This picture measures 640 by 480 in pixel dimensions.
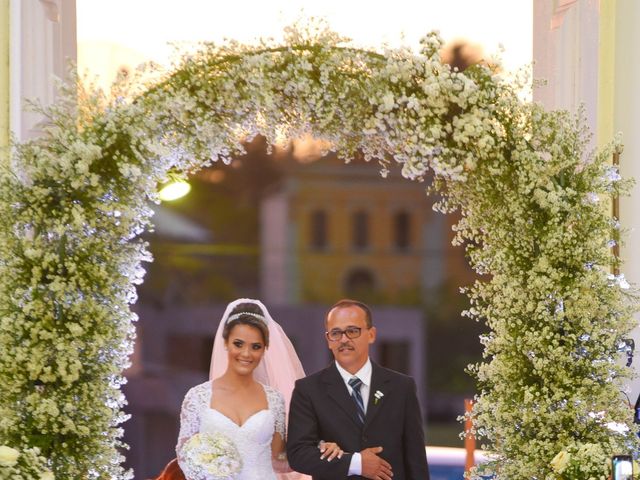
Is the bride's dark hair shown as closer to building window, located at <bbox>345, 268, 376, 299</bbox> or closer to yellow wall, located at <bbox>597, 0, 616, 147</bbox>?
yellow wall, located at <bbox>597, 0, 616, 147</bbox>

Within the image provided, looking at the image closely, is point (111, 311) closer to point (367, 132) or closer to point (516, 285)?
point (367, 132)

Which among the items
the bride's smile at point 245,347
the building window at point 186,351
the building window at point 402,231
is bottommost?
the building window at point 186,351

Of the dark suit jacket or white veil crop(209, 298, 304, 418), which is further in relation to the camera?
white veil crop(209, 298, 304, 418)

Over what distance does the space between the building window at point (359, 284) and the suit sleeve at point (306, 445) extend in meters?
32.5

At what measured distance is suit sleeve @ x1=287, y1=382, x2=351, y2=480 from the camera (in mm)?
6473

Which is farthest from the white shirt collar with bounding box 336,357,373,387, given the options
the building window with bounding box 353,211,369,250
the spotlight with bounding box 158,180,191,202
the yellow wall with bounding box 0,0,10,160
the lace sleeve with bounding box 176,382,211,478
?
the building window with bounding box 353,211,369,250

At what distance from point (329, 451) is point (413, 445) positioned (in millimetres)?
513

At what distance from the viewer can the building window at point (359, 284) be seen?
39469mm

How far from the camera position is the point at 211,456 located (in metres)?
6.66

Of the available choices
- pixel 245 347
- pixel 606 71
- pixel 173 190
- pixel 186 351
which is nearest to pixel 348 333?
pixel 245 347

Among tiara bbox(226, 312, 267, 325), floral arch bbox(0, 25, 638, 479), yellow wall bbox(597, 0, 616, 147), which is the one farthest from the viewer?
yellow wall bbox(597, 0, 616, 147)

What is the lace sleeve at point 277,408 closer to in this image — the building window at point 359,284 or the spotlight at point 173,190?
the spotlight at point 173,190

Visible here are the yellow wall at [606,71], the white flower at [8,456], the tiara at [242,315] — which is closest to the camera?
the white flower at [8,456]

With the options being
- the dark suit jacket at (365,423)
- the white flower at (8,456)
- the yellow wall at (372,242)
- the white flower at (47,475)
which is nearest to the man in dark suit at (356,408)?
the dark suit jacket at (365,423)
